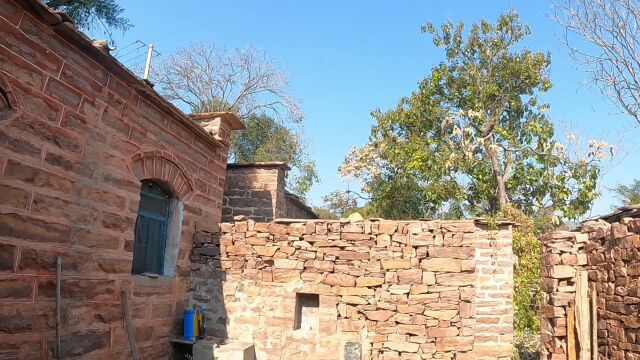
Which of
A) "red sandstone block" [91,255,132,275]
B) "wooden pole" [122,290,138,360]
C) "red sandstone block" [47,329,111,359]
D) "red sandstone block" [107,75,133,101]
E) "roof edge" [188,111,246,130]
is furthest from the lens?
"roof edge" [188,111,246,130]

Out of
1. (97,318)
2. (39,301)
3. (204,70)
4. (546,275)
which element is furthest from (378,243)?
(204,70)

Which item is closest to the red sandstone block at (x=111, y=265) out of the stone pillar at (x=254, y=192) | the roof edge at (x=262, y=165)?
the stone pillar at (x=254, y=192)

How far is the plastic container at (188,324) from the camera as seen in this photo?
630 centimetres

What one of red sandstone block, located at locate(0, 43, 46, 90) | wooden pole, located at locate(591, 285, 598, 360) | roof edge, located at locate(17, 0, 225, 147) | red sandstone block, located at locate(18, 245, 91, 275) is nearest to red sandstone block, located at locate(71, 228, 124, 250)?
red sandstone block, located at locate(18, 245, 91, 275)

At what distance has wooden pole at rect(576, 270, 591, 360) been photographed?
468 centimetres

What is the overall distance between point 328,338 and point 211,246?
2141mm

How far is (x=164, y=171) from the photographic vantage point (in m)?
6.12

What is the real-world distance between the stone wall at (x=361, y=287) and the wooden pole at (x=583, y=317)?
96cm

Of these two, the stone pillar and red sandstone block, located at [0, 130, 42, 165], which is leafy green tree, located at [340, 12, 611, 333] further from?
red sandstone block, located at [0, 130, 42, 165]

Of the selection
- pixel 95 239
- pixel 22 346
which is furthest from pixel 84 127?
pixel 22 346

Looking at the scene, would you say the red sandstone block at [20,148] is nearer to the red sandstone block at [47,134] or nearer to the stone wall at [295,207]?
the red sandstone block at [47,134]

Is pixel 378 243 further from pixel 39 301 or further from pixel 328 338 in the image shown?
pixel 39 301

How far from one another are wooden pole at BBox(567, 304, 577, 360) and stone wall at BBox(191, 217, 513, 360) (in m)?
0.86

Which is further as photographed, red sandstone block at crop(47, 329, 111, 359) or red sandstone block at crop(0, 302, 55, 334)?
red sandstone block at crop(47, 329, 111, 359)
